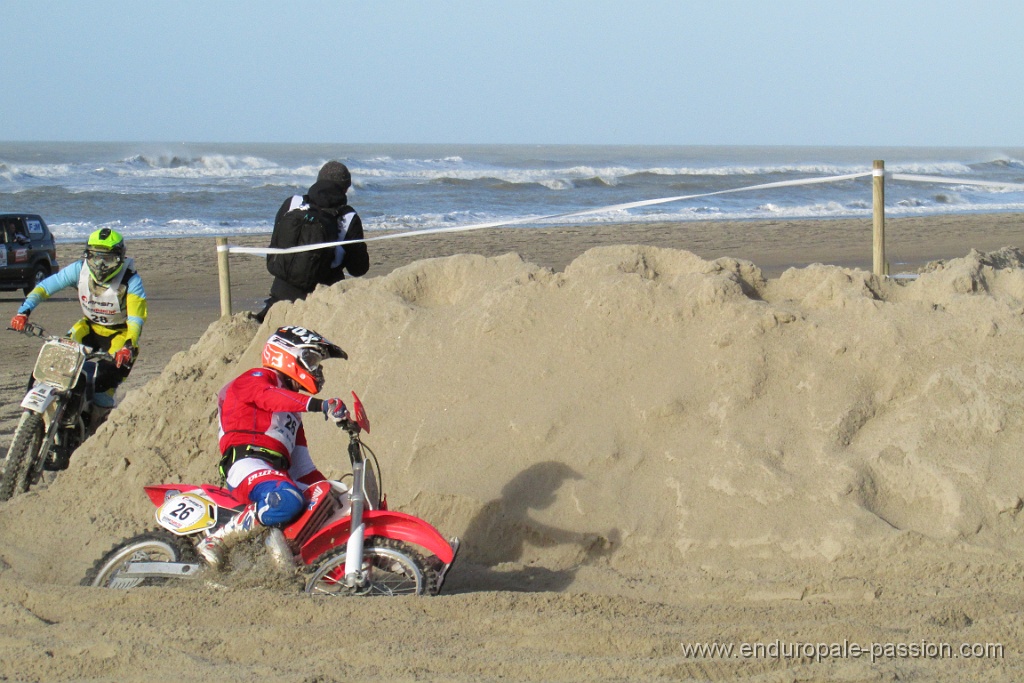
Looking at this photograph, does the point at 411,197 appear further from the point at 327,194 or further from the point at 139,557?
the point at 139,557

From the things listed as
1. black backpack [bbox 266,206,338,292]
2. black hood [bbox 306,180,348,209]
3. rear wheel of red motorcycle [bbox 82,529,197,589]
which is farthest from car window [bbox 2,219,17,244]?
rear wheel of red motorcycle [bbox 82,529,197,589]

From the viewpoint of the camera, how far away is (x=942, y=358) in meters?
5.39

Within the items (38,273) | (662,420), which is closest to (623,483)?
(662,420)

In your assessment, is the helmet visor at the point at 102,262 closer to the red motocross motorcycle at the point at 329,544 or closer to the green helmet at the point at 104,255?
the green helmet at the point at 104,255

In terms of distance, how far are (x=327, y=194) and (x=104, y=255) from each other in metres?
1.48

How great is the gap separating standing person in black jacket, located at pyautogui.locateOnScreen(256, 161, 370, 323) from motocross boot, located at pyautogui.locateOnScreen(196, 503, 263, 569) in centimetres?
247

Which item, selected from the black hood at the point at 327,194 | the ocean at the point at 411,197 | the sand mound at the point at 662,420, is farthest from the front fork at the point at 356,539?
the ocean at the point at 411,197

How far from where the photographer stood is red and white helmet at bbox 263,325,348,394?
4551 millimetres

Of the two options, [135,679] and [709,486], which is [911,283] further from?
[135,679]

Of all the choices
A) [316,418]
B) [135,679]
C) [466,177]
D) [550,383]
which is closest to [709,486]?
[550,383]

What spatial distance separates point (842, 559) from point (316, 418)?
300 centimetres

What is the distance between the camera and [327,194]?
663 cm

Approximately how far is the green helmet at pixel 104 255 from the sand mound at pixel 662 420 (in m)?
1.12

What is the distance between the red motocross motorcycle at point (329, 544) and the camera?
14.2ft
